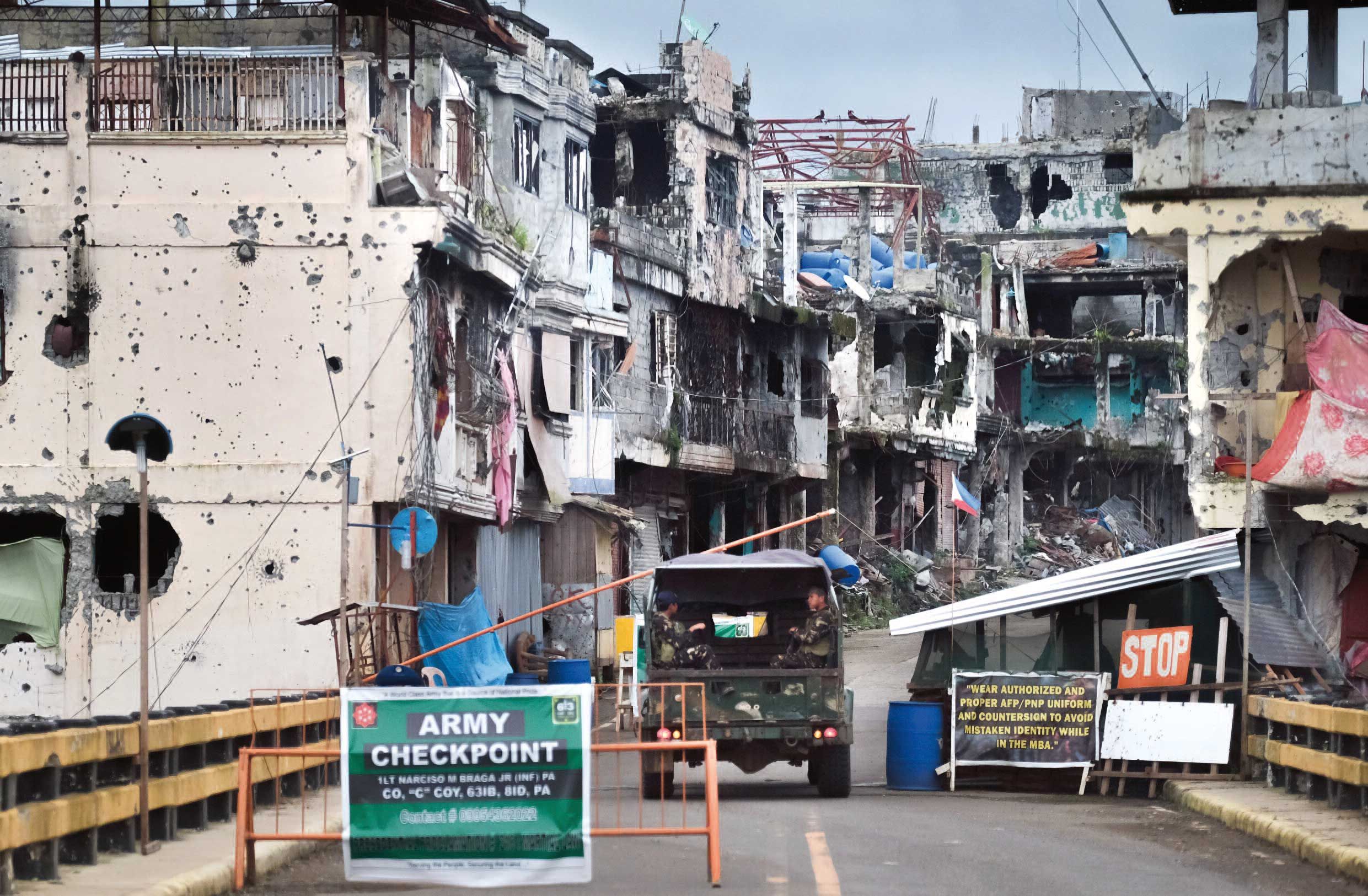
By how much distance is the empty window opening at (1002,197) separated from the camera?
72.0m

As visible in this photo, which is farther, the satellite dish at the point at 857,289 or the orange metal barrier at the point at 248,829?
the satellite dish at the point at 857,289

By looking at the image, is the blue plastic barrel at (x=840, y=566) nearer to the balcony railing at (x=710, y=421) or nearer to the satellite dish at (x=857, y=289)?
the balcony railing at (x=710, y=421)

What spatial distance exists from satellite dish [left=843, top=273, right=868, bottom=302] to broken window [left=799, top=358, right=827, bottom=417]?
3.77m

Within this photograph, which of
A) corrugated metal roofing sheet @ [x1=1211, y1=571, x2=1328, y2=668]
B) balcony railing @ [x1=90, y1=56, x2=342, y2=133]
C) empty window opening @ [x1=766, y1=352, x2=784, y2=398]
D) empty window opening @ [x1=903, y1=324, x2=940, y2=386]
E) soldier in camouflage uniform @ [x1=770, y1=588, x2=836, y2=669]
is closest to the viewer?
soldier in camouflage uniform @ [x1=770, y1=588, x2=836, y2=669]

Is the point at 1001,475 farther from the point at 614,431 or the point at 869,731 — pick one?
the point at 869,731

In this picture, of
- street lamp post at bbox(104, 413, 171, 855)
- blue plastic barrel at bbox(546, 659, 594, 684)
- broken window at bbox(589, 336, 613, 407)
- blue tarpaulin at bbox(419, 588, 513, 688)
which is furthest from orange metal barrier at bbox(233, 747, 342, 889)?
broken window at bbox(589, 336, 613, 407)

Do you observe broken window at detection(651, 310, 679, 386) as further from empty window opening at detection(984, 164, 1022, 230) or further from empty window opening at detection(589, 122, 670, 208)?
empty window opening at detection(984, 164, 1022, 230)

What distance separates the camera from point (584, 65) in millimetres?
37969

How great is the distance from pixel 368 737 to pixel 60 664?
1745 centimetres

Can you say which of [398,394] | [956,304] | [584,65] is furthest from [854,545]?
[398,394]

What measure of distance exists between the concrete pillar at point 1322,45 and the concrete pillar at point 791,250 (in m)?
23.9

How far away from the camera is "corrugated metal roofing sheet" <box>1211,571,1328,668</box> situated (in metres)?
20.8

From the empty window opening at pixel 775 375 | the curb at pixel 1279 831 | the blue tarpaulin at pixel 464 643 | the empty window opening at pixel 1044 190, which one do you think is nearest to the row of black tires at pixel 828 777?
the curb at pixel 1279 831

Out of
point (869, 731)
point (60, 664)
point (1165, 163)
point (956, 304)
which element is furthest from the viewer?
Answer: point (956, 304)
